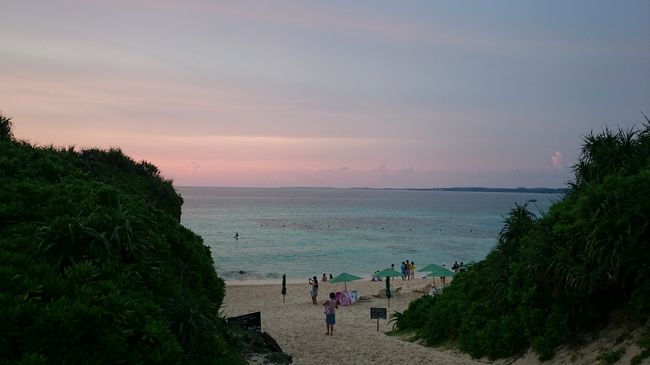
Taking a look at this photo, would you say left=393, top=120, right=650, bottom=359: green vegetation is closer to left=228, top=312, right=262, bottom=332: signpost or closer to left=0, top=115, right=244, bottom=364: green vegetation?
left=228, top=312, right=262, bottom=332: signpost

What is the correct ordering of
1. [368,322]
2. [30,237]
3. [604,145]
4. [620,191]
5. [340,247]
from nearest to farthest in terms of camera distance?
[30,237] → [620,191] → [604,145] → [368,322] → [340,247]

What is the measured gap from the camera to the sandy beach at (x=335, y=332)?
1156cm

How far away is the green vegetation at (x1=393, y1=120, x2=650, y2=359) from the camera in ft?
26.2

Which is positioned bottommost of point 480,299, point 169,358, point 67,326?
point 480,299

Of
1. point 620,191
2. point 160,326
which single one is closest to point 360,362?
point 620,191

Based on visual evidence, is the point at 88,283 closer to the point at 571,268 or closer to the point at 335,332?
the point at 571,268

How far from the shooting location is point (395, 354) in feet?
38.4

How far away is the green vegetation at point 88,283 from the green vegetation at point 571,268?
19.7 ft

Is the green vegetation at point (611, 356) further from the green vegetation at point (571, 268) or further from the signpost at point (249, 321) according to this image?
the signpost at point (249, 321)

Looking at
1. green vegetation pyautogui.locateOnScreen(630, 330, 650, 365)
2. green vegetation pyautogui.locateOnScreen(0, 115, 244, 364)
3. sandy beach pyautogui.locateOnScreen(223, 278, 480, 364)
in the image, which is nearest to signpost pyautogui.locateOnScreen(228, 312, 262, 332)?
sandy beach pyautogui.locateOnScreen(223, 278, 480, 364)

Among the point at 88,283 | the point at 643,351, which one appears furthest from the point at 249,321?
the point at 643,351

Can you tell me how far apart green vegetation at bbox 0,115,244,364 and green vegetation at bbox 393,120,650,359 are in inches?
236

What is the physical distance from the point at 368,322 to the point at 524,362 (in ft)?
39.4

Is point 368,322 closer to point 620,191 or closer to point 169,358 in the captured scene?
point 620,191
